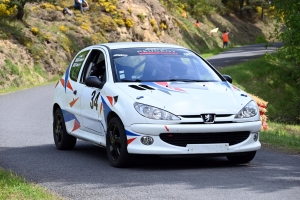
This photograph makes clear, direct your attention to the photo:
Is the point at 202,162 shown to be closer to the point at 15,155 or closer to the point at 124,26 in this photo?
the point at 15,155

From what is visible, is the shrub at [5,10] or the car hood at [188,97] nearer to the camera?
the car hood at [188,97]

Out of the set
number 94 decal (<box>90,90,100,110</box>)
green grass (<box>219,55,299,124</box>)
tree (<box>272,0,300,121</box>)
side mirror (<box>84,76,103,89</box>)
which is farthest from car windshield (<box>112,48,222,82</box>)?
green grass (<box>219,55,299,124</box>)

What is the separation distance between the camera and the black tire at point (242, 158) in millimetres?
10258

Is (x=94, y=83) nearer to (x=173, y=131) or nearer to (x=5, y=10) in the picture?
(x=173, y=131)

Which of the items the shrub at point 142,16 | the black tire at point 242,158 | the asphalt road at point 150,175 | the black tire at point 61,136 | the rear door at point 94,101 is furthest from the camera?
the shrub at point 142,16

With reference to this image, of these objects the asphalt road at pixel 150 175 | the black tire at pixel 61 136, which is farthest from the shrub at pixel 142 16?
the black tire at pixel 61 136

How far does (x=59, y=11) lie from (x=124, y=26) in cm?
424

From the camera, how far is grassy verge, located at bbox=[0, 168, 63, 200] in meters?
7.72

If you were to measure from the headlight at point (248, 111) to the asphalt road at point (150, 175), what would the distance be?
2.17 feet

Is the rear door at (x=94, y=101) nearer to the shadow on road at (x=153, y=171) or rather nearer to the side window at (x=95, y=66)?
the side window at (x=95, y=66)

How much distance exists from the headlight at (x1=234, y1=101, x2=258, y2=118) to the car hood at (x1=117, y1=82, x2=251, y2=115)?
48mm

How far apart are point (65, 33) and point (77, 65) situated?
27.6 meters

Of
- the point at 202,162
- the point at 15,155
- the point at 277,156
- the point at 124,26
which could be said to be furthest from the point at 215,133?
the point at 124,26

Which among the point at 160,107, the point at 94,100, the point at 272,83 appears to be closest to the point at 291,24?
the point at 94,100
